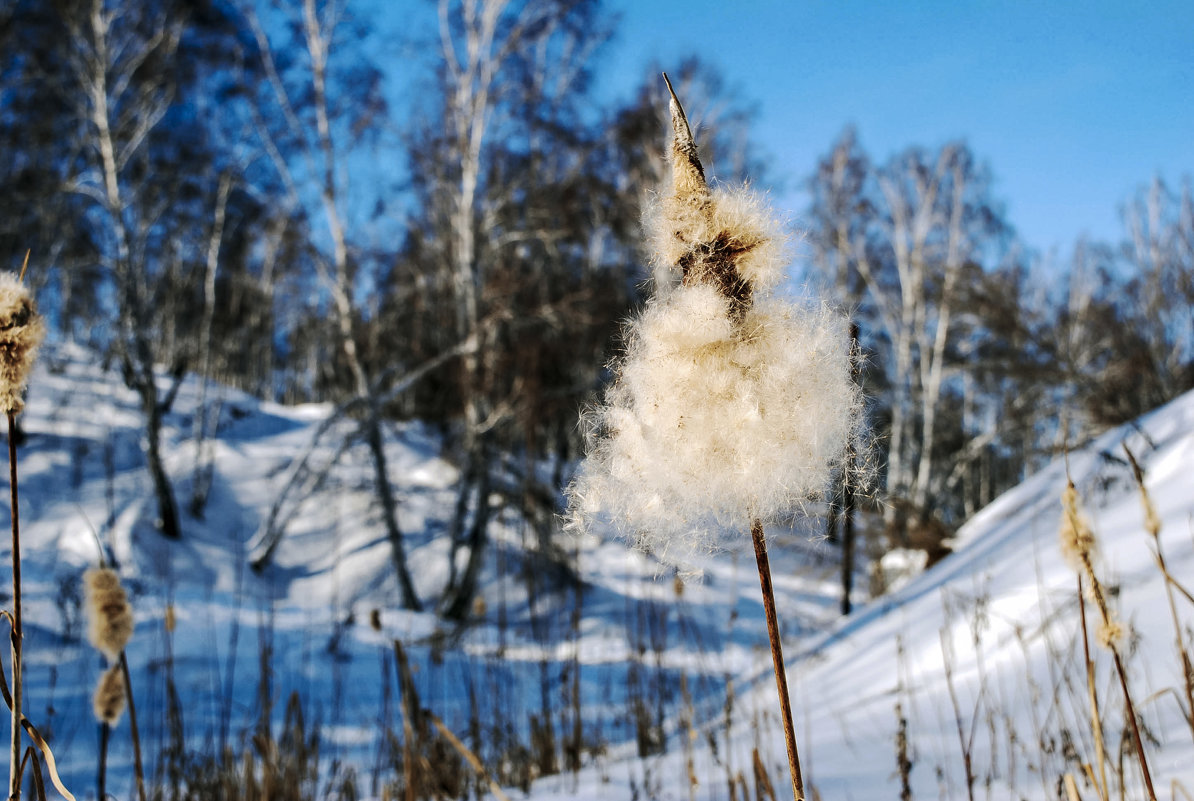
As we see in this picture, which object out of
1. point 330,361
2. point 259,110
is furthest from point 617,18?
point 330,361

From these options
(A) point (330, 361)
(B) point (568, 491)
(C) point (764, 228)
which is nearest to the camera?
(C) point (764, 228)

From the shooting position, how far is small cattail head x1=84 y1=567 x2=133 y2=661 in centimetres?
139

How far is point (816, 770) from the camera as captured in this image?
7.50 feet

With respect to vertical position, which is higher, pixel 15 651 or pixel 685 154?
pixel 685 154

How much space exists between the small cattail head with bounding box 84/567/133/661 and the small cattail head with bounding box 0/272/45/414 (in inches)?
27.1

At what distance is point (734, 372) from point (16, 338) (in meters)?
0.90

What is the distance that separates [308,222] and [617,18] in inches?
223

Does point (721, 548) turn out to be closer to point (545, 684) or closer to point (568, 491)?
point (568, 491)

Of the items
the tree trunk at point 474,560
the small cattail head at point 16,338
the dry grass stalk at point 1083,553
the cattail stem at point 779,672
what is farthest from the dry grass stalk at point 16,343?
the tree trunk at point 474,560

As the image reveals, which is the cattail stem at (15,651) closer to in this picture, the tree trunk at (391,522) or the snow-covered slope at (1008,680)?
the snow-covered slope at (1008,680)

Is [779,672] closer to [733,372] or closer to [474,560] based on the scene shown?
[733,372]

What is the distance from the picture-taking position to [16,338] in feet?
2.88

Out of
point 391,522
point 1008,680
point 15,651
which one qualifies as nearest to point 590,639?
point 391,522

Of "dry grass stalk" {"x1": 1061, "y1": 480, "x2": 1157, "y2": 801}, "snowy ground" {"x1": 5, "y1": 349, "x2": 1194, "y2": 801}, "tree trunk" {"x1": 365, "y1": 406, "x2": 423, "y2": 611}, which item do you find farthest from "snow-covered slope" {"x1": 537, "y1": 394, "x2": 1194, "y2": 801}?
"tree trunk" {"x1": 365, "y1": 406, "x2": 423, "y2": 611}
